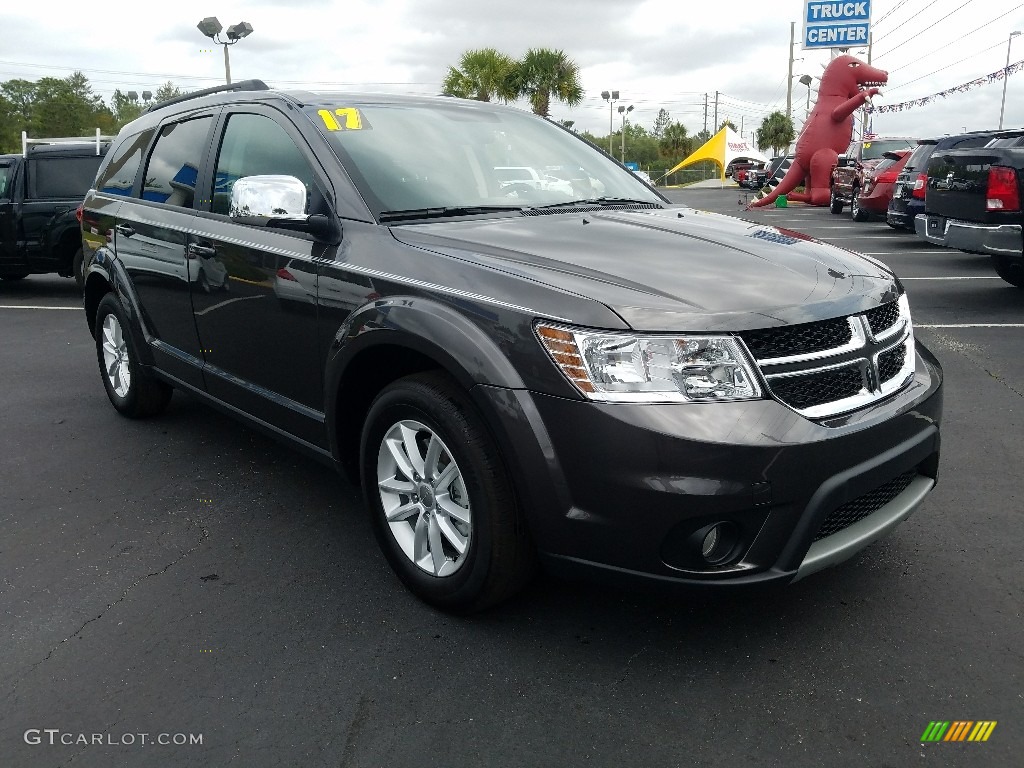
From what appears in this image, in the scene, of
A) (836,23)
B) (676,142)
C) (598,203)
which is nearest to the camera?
(598,203)

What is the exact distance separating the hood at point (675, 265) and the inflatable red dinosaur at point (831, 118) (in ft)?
79.4

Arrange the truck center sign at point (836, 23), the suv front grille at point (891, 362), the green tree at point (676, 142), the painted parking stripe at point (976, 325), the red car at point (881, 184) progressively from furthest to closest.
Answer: the green tree at point (676, 142) < the truck center sign at point (836, 23) < the red car at point (881, 184) < the painted parking stripe at point (976, 325) < the suv front grille at point (891, 362)

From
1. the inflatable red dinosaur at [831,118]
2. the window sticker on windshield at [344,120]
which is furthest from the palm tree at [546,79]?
the window sticker on windshield at [344,120]

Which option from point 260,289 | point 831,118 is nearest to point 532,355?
point 260,289

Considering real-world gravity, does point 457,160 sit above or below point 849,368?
above

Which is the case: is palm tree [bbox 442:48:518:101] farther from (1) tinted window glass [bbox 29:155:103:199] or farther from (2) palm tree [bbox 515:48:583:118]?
(1) tinted window glass [bbox 29:155:103:199]

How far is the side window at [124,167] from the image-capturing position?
5.12 meters

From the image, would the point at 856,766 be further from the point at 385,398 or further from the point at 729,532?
the point at 385,398

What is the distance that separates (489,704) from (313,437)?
1408 mm

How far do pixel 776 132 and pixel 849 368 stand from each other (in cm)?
7655

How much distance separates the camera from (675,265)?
2918 millimetres

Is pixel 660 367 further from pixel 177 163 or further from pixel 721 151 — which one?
pixel 721 151

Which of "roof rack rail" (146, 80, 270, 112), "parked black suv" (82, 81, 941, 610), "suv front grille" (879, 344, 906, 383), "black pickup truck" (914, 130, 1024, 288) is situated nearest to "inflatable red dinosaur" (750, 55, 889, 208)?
"black pickup truck" (914, 130, 1024, 288)

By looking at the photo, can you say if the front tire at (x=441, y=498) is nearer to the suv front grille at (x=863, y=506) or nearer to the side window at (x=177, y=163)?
the suv front grille at (x=863, y=506)
